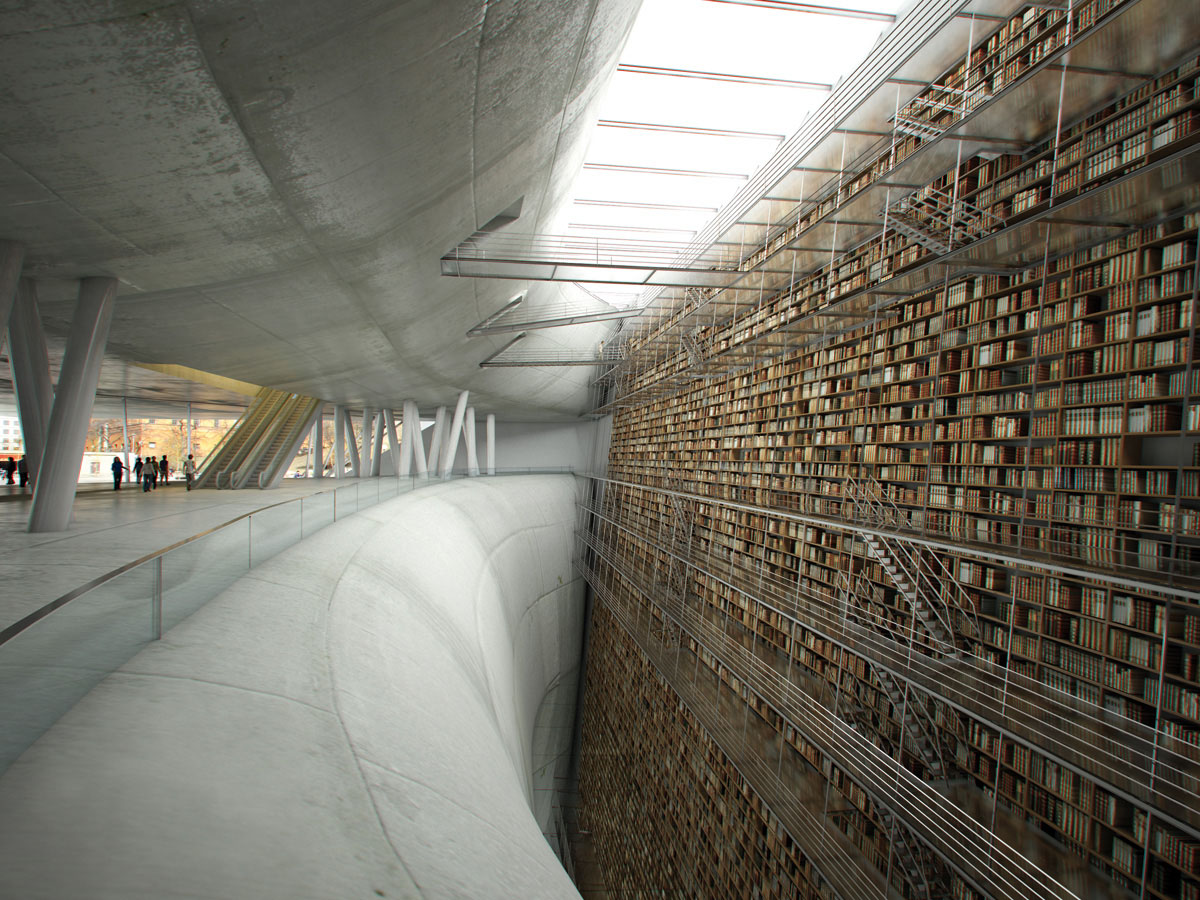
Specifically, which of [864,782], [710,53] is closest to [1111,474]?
[864,782]

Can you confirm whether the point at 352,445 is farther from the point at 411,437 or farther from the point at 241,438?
the point at 241,438

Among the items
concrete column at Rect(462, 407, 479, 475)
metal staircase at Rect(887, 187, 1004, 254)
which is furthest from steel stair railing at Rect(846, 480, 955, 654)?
concrete column at Rect(462, 407, 479, 475)

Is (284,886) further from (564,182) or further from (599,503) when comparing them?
(599,503)

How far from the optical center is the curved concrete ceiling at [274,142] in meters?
2.54

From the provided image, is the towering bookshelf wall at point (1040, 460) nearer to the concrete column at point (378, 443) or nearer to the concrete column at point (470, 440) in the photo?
the concrete column at point (470, 440)

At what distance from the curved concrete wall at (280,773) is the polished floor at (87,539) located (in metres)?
0.53

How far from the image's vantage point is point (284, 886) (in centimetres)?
121

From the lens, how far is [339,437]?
16875 mm

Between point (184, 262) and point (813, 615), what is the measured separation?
5121 mm

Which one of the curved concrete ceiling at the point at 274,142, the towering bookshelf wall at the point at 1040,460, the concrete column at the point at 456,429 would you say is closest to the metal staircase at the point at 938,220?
the towering bookshelf wall at the point at 1040,460

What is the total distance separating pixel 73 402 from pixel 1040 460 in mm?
6364

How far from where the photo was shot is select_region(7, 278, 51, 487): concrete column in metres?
4.86

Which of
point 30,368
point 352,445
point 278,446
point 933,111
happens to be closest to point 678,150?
point 933,111

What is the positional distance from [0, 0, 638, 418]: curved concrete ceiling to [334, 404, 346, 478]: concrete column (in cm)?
992
